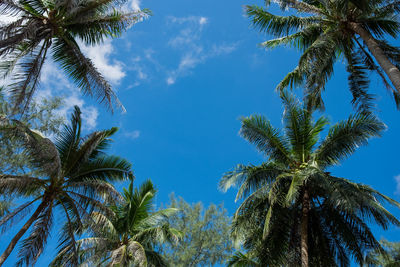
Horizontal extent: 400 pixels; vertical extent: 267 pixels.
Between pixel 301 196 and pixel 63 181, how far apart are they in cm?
828

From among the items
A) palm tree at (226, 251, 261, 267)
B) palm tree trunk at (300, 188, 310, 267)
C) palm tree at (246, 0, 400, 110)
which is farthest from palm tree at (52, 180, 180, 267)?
palm tree at (246, 0, 400, 110)

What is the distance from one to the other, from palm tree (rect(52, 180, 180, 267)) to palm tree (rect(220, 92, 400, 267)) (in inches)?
134

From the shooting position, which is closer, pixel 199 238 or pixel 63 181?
pixel 63 181

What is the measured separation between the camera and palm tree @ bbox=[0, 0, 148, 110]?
8297 mm

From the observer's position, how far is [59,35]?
9570 mm

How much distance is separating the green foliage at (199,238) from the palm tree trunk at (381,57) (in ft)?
54.3

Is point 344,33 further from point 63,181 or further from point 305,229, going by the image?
point 63,181

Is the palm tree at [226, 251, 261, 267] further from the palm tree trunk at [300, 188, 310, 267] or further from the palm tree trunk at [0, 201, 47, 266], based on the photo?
the palm tree trunk at [0, 201, 47, 266]

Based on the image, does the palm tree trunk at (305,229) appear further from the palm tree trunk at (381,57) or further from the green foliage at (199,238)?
the green foliage at (199,238)

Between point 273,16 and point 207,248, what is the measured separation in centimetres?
1729

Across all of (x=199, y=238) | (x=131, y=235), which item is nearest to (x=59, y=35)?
(x=131, y=235)

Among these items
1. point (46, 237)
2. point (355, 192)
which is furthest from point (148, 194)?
point (355, 192)

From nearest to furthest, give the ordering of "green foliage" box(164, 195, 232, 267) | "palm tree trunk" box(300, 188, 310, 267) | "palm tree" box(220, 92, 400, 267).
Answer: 1. "palm tree trunk" box(300, 188, 310, 267)
2. "palm tree" box(220, 92, 400, 267)
3. "green foliage" box(164, 195, 232, 267)

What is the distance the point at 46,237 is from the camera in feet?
33.6
